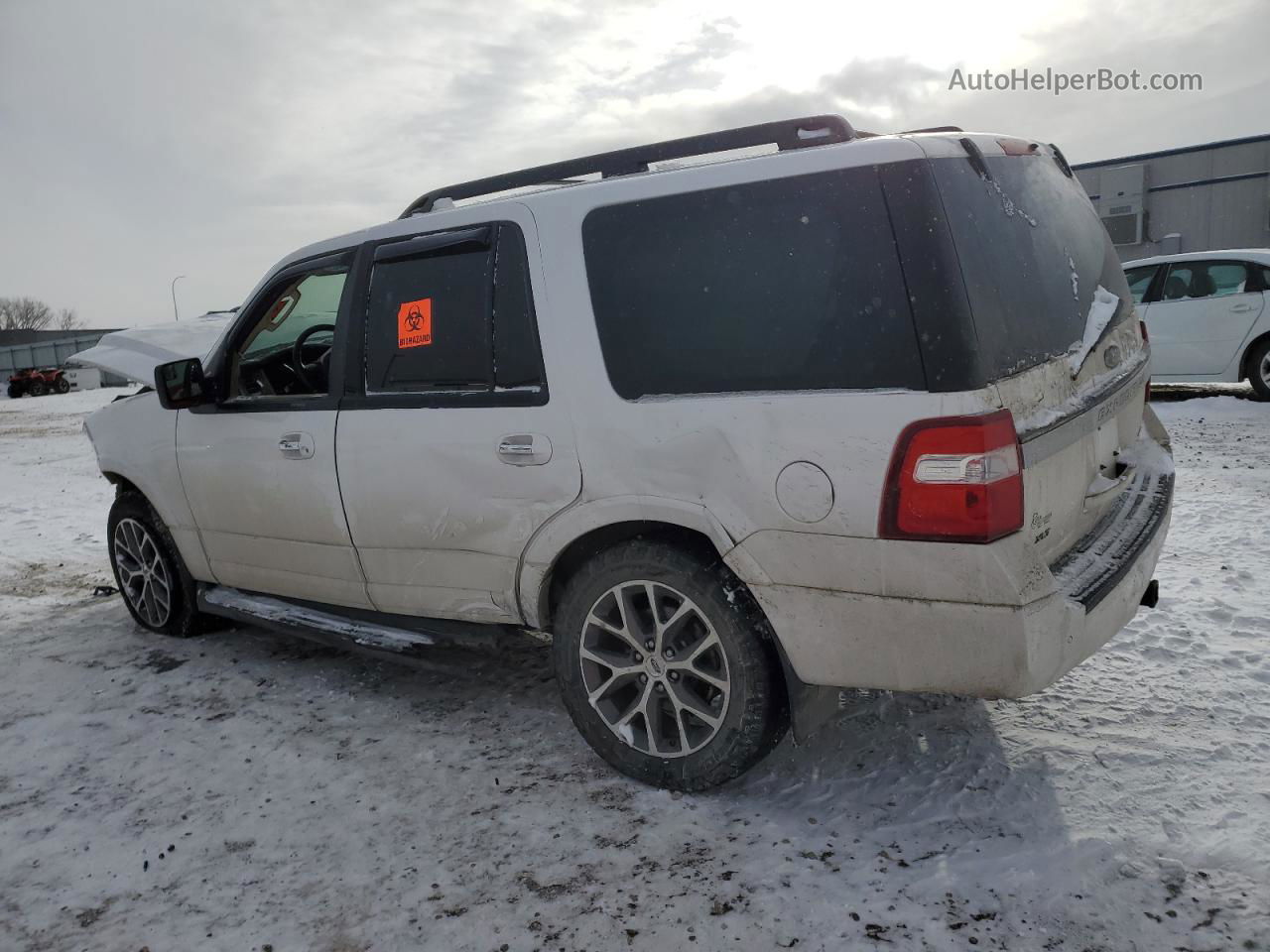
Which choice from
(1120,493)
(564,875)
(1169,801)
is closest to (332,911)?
(564,875)

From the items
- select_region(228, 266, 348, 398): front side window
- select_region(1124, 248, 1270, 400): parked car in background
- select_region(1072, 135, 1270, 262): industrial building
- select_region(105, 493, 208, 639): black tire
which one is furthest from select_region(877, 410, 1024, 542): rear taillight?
select_region(1072, 135, 1270, 262): industrial building

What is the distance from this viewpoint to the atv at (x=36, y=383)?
120 feet

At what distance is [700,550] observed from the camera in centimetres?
293

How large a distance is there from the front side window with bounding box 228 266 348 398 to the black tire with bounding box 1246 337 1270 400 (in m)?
9.98

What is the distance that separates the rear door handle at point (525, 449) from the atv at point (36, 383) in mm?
39863

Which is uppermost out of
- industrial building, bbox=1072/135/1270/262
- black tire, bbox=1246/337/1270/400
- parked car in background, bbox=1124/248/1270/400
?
industrial building, bbox=1072/135/1270/262

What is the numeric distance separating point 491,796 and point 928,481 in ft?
5.64

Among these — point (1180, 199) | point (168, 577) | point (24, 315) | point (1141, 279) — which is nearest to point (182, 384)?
point (168, 577)

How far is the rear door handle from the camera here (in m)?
3.11

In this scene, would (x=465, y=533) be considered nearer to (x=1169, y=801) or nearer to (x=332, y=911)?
(x=332, y=911)

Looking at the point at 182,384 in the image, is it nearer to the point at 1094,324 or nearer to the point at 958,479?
the point at 958,479

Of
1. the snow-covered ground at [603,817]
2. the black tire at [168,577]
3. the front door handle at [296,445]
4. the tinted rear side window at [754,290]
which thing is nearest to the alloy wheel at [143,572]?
the black tire at [168,577]

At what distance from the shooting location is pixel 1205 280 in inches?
421

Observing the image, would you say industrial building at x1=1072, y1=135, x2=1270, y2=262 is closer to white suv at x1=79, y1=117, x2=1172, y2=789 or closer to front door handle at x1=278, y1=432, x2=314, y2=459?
white suv at x1=79, y1=117, x2=1172, y2=789
